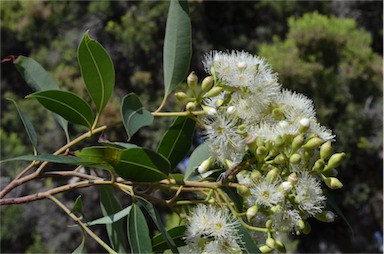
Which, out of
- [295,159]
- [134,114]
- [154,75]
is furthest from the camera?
[154,75]

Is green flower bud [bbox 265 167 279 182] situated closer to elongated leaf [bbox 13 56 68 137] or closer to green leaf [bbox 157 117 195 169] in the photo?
green leaf [bbox 157 117 195 169]

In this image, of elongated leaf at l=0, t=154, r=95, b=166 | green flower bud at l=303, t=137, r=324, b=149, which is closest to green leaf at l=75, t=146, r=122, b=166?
Answer: elongated leaf at l=0, t=154, r=95, b=166

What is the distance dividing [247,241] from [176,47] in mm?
294

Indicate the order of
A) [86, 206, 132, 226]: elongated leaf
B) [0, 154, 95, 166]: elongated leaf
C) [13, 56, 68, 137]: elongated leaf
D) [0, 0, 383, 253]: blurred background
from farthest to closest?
[0, 0, 383, 253]: blurred background, [13, 56, 68, 137]: elongated leaf, [86, 206, 132, 226]: elongated leaf, [0, 154, 95, 166]: elongated leaf

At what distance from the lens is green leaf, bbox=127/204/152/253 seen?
659 millimetres

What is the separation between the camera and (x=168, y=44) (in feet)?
2.53

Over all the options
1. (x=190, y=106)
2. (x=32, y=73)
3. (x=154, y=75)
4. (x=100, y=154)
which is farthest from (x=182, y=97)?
(x=154, y=75)

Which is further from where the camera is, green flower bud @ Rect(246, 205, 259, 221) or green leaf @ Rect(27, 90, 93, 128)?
green leaf @ Rect(27, 90, 93, 128)

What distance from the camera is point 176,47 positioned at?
2.52 feet

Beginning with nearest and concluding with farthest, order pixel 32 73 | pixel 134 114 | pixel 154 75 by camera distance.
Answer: pixel 134 114 → pixel 32 73 → pixel 154 75

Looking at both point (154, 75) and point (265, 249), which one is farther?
point (154, 75)

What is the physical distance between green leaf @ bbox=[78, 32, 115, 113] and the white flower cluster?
0.72 feet

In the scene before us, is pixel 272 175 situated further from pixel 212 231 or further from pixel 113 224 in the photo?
pixel 113 224

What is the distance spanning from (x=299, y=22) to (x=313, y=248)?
1.80 meters
